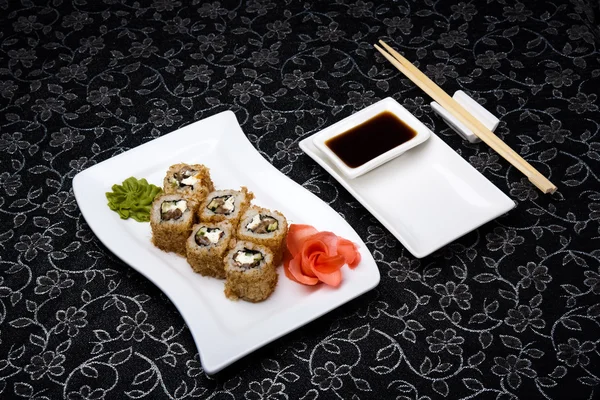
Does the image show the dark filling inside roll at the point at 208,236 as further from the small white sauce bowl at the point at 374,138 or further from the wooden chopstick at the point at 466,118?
the wooden chopstick at the point at 466,118

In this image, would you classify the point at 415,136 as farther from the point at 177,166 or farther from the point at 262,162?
the point at 177,166

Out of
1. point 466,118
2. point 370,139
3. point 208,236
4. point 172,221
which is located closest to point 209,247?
point 208,236

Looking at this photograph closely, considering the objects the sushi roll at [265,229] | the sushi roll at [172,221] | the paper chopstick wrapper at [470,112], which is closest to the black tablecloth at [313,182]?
the paper chopstick wrapper at [470,112]

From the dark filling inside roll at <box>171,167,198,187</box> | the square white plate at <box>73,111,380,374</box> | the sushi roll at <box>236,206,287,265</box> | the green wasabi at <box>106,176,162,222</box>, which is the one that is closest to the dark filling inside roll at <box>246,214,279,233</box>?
the sushi roll at <box>236,206,287,265</box>

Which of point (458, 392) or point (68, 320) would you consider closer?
point (458, 392)

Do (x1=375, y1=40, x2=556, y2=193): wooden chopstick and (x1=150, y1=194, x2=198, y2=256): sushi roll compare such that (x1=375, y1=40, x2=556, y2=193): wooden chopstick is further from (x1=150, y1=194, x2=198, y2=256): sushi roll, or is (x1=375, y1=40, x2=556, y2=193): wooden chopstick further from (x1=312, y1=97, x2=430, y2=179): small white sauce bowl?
(x1=150, y1=194, x2=198, y2=256): sushi roll

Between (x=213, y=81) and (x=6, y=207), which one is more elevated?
(x=213, y=81)

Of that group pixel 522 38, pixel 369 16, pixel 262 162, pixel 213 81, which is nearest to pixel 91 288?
pixel 262 162
